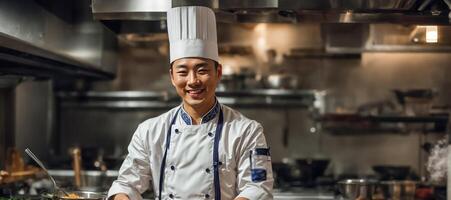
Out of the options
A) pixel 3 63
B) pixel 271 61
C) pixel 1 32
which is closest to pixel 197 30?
pixel 1 32

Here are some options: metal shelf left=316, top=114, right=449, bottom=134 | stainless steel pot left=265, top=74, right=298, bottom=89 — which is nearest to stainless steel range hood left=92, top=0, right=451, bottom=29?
metal shelf left=316, top=114, right=449, bottom=134

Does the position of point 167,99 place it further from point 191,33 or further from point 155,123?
point 191,33

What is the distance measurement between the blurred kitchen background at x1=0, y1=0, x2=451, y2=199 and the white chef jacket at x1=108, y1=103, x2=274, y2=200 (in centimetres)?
175

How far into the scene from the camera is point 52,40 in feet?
12.9

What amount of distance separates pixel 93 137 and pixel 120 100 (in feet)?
1.56

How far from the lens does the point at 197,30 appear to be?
8.76 ft

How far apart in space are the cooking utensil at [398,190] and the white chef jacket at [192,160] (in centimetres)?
129

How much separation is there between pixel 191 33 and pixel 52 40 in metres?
1.61

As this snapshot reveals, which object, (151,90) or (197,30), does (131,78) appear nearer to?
(151,90)

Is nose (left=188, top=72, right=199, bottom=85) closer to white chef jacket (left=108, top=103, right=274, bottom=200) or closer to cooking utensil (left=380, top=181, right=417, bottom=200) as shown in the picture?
white chef jacket (left=108, top=103, right=274, bottom=200)

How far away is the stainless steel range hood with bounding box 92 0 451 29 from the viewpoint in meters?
3.17

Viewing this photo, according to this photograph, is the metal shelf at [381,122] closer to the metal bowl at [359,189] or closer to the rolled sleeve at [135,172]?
the metal bowl at [359,189]

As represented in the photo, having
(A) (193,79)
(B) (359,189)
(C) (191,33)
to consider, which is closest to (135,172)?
(A) (193,79)

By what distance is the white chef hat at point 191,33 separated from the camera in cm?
262
